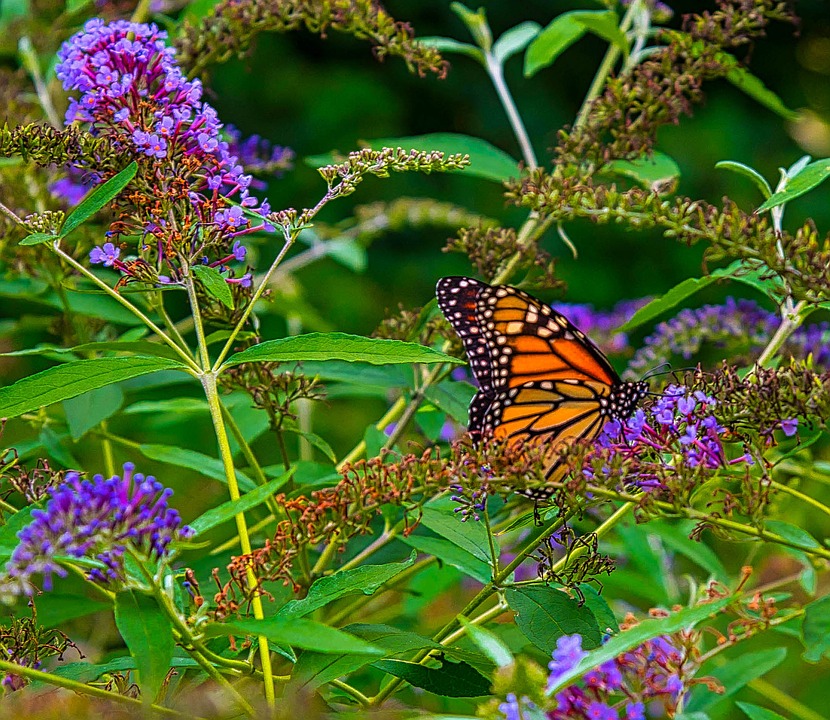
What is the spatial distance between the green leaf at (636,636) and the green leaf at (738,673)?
1.75ft

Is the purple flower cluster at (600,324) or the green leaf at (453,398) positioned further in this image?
the purple flower cluster at (600,324)

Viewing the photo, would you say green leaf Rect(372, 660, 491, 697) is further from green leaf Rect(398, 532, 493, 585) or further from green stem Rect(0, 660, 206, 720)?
green stem Rect(0, 660, 206, 720)

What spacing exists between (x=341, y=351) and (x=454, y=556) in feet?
0.83

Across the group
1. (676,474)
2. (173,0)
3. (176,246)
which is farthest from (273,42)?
(676,474)

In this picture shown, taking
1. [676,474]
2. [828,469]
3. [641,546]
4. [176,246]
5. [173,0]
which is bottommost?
[641,546]

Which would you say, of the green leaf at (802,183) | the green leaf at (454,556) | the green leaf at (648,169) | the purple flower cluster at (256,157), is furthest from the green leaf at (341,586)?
the purple flower cluster at (256,157)

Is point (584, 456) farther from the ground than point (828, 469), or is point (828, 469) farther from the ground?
point (584, 456)

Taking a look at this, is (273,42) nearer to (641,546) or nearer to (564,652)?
(641,546)

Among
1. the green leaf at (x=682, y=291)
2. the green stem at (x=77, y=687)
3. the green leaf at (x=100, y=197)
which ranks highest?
the green leaf at (x=100, y=197)

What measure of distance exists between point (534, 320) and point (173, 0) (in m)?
1.15

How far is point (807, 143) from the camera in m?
4.20

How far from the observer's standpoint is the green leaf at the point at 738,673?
3.79 feet

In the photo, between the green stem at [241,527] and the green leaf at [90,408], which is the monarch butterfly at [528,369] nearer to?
the green stem at [241,527]

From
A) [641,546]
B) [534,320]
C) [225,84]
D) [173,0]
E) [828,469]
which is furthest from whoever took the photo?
[225,84]
